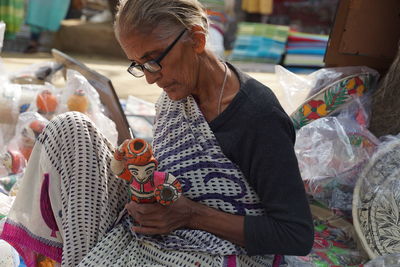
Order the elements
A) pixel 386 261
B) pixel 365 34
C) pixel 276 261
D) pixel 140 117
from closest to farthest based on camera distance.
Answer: pixel 276 261 < pixel 386 261 < pixel 365 34 < pixel 140 117

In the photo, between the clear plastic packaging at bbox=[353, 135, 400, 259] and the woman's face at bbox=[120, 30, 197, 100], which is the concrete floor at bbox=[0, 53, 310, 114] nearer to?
the clear plastic packaging at bbox=[353, 135, 400, 259]

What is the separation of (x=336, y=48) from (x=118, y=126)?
1.25 metres

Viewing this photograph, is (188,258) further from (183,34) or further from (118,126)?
(118,126)

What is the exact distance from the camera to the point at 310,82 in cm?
281

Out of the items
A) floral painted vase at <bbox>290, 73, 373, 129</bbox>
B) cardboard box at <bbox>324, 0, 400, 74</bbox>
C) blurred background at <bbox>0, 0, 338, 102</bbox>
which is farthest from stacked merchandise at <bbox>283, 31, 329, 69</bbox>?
floral painted vase at <bbox>290, 73, 373, 129</bbox>

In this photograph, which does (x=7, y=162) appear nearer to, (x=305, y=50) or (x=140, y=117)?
(x=140, y=117)

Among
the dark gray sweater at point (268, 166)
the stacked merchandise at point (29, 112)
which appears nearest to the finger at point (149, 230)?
the dark gray sweater at point (268, 166)

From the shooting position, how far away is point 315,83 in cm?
276

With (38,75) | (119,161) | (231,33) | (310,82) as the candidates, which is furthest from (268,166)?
(231,33)

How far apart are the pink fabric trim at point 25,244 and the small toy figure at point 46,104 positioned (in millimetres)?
1322

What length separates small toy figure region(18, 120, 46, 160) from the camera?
9.29 feet

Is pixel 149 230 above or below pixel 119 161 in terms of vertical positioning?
below

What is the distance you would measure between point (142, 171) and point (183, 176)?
14cm

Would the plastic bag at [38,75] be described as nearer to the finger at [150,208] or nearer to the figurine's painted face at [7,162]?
the figurine's painted face at [7,162]
